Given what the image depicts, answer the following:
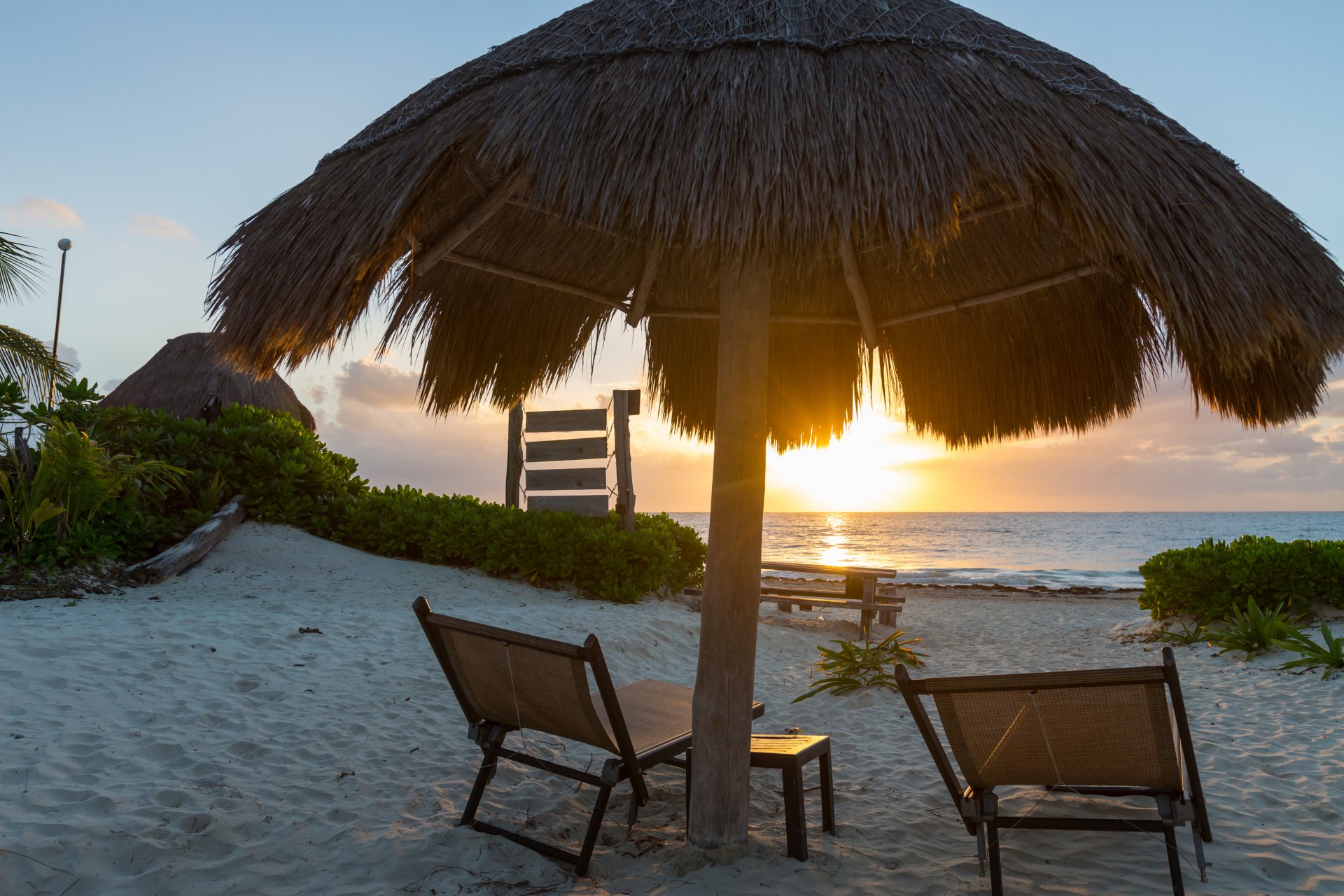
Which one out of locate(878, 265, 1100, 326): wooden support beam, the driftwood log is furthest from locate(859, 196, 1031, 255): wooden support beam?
the driftwood log

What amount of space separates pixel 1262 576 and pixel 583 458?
7.02 meters

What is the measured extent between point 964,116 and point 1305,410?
1986 mm

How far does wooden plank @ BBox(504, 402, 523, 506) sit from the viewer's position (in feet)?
32.8

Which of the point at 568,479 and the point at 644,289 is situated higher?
the point at 644,289

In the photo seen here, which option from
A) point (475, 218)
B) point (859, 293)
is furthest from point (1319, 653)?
point (475, 218)

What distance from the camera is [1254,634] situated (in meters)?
6.45

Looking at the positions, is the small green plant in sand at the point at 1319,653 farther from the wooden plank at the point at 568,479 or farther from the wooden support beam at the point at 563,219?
the wooden plank at the point at 568,479

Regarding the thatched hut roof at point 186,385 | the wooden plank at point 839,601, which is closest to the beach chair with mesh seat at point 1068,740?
the wooden plank at point 839,601

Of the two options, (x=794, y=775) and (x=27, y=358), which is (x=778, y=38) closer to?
(x=794, y=775)

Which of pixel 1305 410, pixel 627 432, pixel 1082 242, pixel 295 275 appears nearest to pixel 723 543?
pixel 1082 242

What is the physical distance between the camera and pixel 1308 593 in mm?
7297

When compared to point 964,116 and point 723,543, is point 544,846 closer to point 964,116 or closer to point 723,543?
point 723,543

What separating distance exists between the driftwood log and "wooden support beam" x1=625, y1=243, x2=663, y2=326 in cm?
603

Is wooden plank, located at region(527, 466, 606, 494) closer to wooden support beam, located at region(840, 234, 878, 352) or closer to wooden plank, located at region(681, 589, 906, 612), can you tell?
wooden plank, located at region(681, 589, 906, 612)
